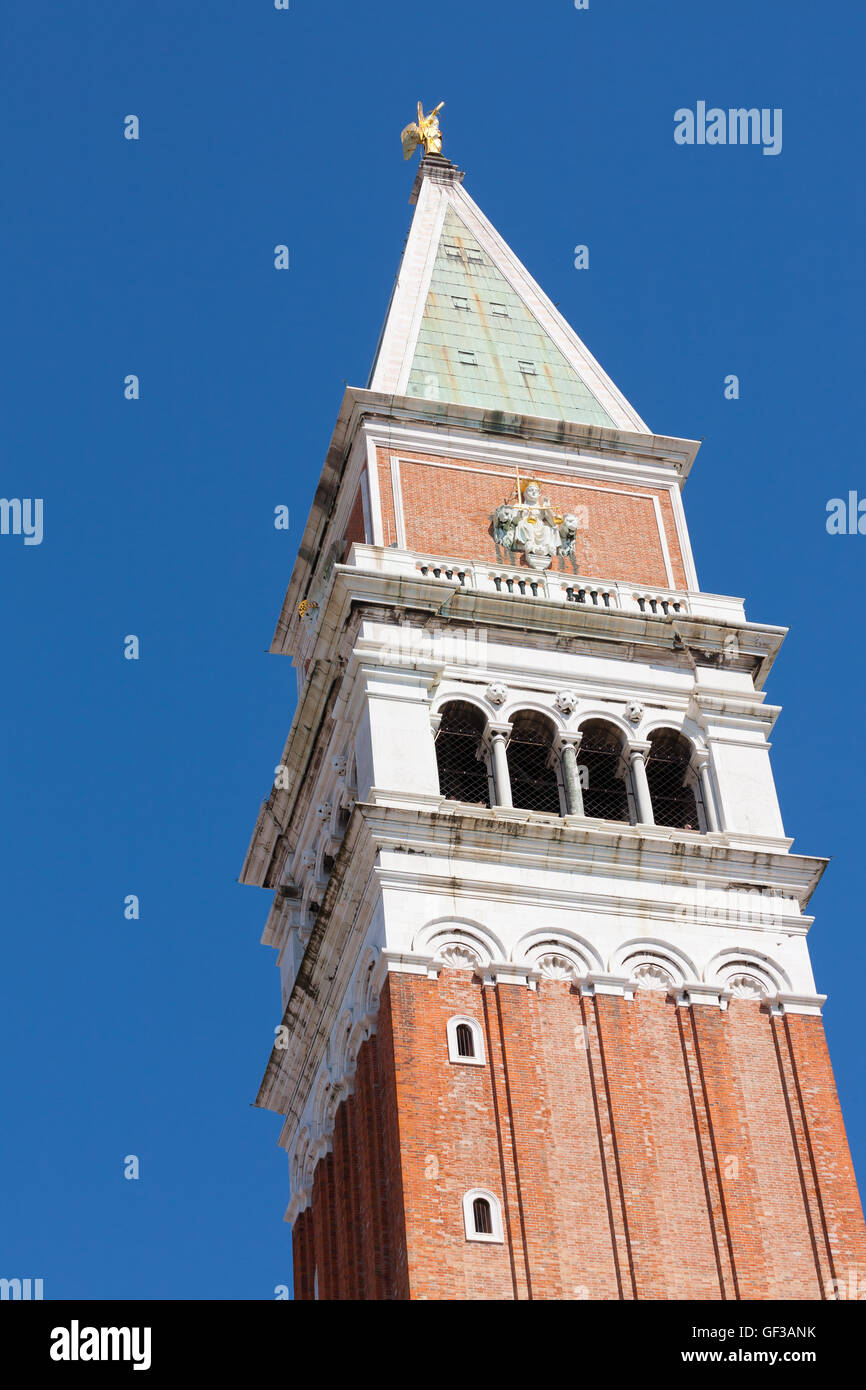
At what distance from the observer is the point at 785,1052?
59.5 meters

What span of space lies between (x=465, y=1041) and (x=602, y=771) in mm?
9474

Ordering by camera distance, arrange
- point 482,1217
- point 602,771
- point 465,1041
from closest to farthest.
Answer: point 482,1217
point 465,1041
point 602,771

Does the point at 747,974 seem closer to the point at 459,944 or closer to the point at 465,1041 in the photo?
the point at 459,944

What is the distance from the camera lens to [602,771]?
64.8 meters

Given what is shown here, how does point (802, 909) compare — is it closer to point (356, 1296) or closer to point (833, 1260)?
point (833, 1260)

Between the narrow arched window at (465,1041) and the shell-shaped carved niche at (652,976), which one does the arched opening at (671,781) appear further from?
the narrow arched window at (465,1041)

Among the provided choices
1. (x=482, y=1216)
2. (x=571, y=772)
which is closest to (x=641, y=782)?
(x=571, y=772)

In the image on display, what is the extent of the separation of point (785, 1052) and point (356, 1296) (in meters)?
10.5

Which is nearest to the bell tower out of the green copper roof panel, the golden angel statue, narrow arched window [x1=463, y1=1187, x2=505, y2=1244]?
narrow arched window [x1=463, y1=1187, x2=505, y2=1244]

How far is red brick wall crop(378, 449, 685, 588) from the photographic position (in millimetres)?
68312

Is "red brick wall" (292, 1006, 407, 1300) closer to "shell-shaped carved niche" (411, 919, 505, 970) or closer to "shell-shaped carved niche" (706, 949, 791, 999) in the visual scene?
"shell-shaped carved niche" (411, 919, 505, 970)
